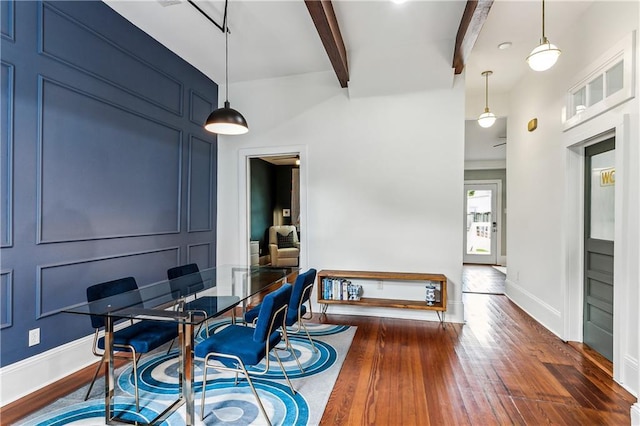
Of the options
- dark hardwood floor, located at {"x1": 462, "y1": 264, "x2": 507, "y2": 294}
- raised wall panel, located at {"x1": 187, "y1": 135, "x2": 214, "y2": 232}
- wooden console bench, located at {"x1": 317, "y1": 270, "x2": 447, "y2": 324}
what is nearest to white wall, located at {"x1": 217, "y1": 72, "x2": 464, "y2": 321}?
wooden console bench, located at {"x1": 317, "y1": 270, "x2": 447, "y2": 324}

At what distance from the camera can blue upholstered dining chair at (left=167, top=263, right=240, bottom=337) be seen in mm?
1960

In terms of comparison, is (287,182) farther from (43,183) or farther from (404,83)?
(43,183)

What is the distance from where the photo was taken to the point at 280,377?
2381 mm

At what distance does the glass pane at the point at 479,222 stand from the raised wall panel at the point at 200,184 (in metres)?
7.21

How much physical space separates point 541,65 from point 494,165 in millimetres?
6816

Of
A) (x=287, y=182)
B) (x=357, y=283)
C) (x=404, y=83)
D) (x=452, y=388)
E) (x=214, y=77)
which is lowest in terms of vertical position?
(x=452, y=388)

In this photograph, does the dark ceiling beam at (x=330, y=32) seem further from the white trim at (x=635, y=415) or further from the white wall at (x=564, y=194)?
the white trim at (x=635, y=415)

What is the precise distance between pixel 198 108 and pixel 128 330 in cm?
290

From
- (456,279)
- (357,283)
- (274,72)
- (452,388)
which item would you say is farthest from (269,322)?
(274,72)

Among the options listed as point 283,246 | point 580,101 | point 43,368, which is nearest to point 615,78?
point 580,101

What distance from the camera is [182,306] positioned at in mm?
2062

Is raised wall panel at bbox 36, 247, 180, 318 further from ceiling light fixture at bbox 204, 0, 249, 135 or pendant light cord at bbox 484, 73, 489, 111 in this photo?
pendant light cord at bbox 484, 73, 489, 111

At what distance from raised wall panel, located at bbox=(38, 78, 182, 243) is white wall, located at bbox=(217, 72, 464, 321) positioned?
1.22 meters

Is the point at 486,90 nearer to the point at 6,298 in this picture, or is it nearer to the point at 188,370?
the point at 188,370
